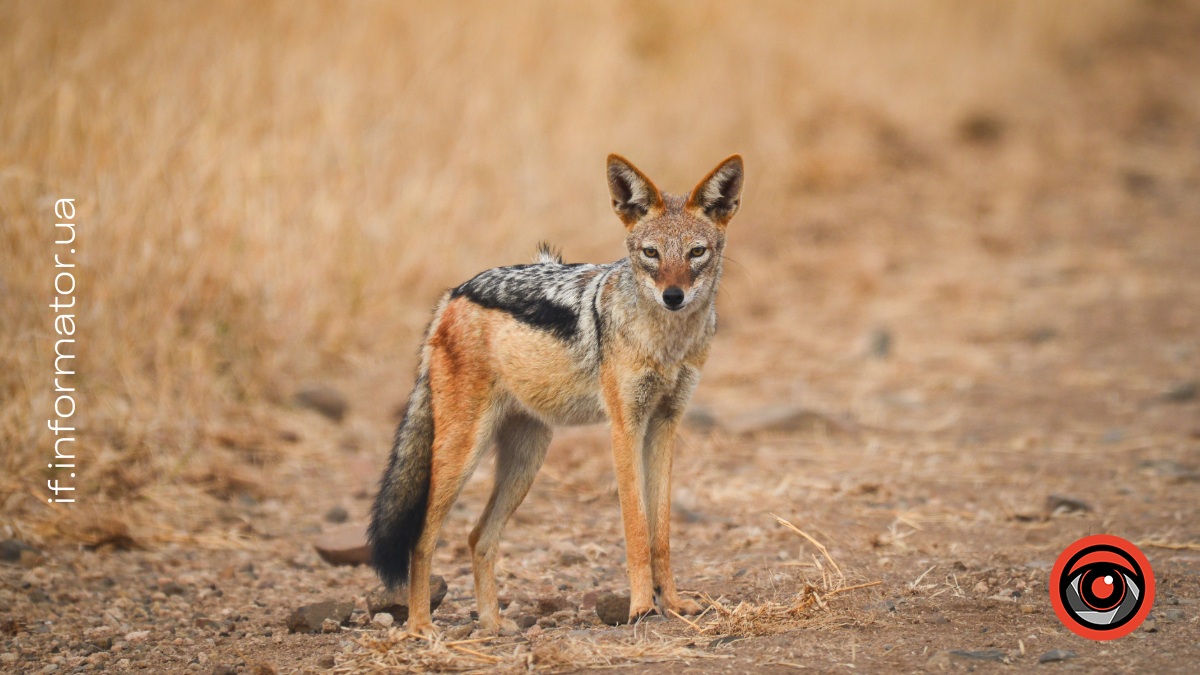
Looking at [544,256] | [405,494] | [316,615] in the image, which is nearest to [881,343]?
[544,256]

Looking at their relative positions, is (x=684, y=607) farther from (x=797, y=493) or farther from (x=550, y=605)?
(x=797, y=493)

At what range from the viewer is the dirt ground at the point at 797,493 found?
12.6 feet

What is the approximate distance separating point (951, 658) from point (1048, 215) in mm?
11634

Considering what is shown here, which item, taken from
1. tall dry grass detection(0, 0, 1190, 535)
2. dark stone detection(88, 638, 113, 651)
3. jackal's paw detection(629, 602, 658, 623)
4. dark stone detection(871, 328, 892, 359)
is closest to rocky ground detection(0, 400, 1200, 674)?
dark stone detection(88, 638, 113, 651)

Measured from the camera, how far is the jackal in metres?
4.05

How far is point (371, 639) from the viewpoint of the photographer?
12.6 ft

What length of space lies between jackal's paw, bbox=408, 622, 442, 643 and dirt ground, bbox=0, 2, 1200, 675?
3.7 inches

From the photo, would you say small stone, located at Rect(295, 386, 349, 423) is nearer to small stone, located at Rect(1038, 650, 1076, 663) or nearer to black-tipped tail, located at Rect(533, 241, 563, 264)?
black-tipped tail, located at Rect(533, 241, 563, 264)

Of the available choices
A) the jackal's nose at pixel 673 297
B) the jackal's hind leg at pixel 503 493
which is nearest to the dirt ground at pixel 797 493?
the jackal's hind leg at pixel 503 493

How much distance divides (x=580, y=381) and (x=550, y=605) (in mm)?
1039

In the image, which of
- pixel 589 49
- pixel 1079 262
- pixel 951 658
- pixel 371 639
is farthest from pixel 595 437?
pixel 1079 262

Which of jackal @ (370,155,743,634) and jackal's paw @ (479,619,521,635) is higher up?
jackal @ (370,155,743,634)

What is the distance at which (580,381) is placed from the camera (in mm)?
4188

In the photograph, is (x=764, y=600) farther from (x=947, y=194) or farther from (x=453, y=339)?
(x=947, y=194)
